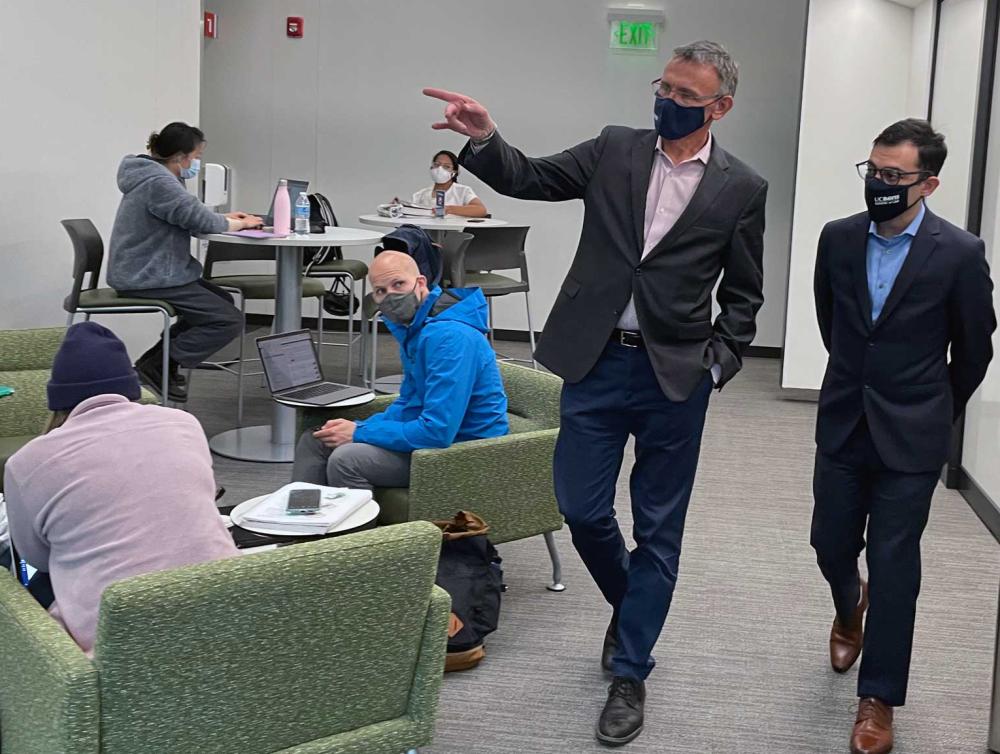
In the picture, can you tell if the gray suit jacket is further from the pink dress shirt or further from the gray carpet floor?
the gray carpet floor

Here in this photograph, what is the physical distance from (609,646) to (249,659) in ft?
5.55

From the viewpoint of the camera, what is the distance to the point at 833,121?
736 centimetres

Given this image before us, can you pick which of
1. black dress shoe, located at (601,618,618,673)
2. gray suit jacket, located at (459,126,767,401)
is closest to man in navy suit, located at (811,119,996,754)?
gray suit jacket, located at (459,126,767,401)

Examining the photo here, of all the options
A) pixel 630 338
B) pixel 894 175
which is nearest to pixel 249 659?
pixel 630 338

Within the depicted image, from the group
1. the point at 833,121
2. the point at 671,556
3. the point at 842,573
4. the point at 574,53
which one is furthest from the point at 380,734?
the point at 574,53

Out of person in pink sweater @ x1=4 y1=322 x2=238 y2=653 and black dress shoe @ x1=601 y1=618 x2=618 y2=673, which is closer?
person in pink sweater @ x1=4 y1=322 x2=238 y2=653

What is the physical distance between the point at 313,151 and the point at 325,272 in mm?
2825

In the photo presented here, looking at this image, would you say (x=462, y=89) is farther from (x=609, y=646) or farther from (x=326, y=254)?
(x=609, y=646)

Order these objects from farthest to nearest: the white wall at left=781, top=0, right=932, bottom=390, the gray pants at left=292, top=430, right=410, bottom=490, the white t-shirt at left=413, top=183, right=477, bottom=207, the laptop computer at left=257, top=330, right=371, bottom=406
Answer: the white t-shirt at left=413, top=183, right=477, bottom=207 < the white wall at left=781, top=0, right=932, bottom=390 < the laptop computer at left=257, top=330, right=371, bottom=406 < the gray pants at left=292, top=430, right=410, bottom=490

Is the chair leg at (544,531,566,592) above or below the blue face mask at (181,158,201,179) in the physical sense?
below

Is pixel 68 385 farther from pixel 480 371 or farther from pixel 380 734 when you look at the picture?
pixel 480 371

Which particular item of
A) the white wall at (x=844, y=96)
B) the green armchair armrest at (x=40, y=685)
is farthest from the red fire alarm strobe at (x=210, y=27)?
the green armchair armrest at (x=40, y=685)

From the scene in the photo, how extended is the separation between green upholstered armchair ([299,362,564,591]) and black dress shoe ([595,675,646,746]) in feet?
2.46

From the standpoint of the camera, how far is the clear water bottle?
5918 millimetres
